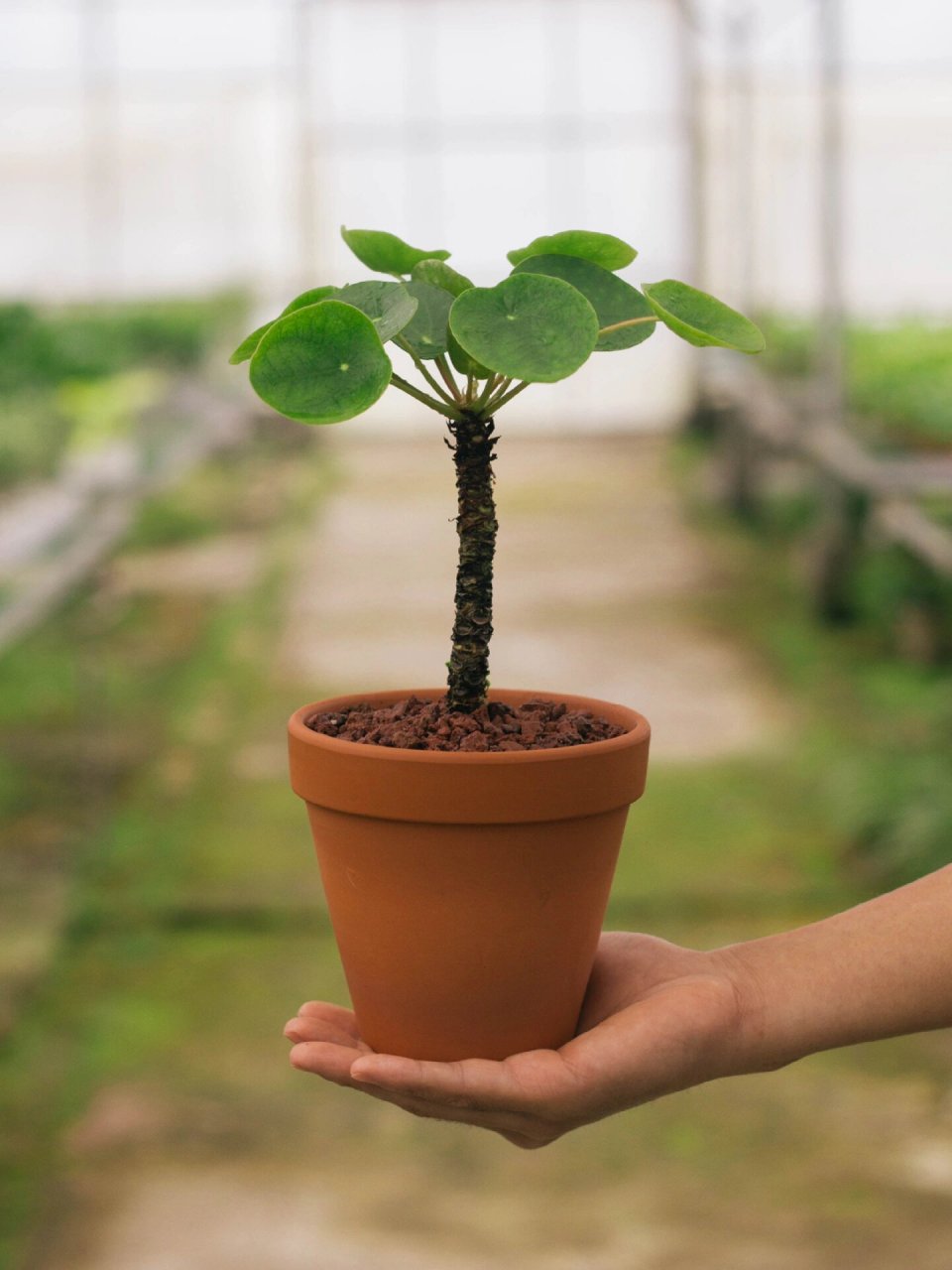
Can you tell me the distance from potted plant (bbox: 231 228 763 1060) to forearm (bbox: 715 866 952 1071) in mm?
98

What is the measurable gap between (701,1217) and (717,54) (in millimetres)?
8045

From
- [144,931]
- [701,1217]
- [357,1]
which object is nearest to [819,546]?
[144,931]

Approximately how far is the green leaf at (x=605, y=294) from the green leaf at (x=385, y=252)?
0.26 feet

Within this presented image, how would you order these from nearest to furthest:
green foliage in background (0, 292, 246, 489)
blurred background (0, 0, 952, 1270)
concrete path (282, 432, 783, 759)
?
blurred background (0, 0, 952, 1270) → green foliage in background (0, 292, 246, 489) → concrete path (282, 432, 783, 759)

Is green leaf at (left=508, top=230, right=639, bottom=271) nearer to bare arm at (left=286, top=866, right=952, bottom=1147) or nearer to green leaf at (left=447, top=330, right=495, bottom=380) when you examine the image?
green leaf at (left=447, top=330, right=495, bottom=380)

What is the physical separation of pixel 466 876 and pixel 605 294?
0.31 metres

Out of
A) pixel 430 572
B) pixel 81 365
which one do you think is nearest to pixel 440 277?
pixel 81 365

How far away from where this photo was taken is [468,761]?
0.76m

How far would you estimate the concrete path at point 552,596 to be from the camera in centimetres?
484

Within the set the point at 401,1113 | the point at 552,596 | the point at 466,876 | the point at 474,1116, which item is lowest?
the point at 401,1113

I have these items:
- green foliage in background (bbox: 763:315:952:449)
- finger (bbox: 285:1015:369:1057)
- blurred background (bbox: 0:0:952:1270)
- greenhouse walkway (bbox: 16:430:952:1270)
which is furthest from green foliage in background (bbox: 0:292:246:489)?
finger (bbox: 285:1015:369:1057)

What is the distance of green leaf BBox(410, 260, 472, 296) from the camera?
2.66ft

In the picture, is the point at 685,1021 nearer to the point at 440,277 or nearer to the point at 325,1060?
the point at 325,1060

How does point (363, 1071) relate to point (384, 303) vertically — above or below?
below
